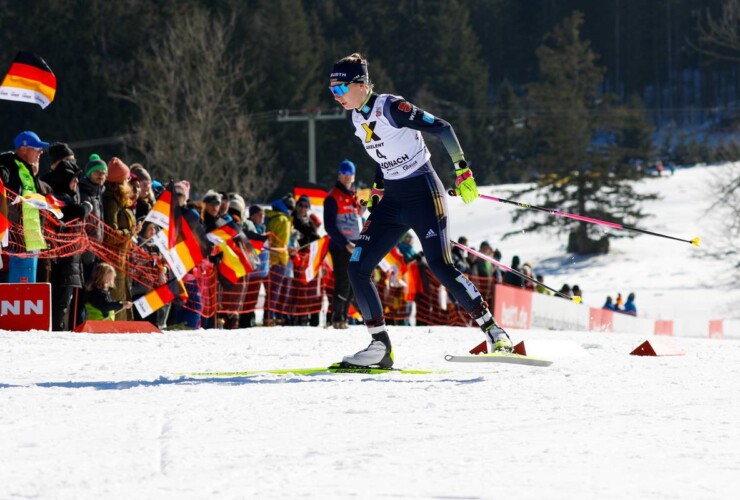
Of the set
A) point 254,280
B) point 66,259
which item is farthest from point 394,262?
point 66,259

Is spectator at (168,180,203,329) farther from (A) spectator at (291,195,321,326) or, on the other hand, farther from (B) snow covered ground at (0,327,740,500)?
(B) snow covered ground at (0,327,740,500)

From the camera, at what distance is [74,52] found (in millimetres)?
49438

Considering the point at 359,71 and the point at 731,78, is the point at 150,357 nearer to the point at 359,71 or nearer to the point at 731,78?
the point at 359,71

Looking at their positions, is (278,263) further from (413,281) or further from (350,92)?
(350,92)

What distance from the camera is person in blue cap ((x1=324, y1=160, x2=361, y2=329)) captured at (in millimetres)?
11555

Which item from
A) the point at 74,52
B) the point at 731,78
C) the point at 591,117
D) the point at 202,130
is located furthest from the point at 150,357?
the point at 731,78

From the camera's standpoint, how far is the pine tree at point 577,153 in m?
57.5

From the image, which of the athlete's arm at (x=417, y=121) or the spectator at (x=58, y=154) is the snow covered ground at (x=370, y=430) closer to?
the athlete's arm at (x=417, y=121)

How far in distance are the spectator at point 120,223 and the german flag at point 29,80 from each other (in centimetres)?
86

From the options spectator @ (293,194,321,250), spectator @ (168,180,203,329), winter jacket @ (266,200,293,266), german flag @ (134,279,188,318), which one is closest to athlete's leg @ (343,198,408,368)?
german flag @ (134,279,188,318)

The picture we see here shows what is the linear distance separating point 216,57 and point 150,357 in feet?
119

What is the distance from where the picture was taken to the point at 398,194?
6.87 meters

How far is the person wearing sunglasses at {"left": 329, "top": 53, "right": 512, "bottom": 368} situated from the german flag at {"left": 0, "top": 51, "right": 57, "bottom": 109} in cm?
435

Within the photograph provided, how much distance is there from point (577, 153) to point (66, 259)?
54.0 m
